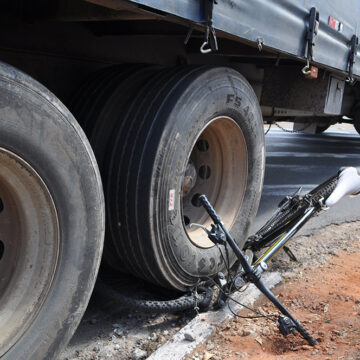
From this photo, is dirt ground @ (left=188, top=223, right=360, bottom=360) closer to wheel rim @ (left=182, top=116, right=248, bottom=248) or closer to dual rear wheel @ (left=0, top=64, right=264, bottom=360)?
dual rear wheel @ (left=0, top=64, right=264, bottom=360)

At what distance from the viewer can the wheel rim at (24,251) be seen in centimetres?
182

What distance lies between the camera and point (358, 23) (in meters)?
4.45

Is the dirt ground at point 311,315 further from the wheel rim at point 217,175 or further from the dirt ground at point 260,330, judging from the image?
the wheel rim at point 217,175

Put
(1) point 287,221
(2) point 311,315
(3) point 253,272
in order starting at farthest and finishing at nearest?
(1) point 287,221 → (2) point 311,315 → (3) point 253,272

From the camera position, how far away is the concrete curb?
2.43 meters

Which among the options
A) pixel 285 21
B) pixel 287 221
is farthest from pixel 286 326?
pixel 285 21

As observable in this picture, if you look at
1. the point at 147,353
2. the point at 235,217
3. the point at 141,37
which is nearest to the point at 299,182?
the point at 235,217

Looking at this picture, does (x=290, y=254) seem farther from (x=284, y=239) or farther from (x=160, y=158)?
(x=160, y=158)

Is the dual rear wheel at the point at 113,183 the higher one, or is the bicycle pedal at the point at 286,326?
the dual rear wheel at the point at 113,183

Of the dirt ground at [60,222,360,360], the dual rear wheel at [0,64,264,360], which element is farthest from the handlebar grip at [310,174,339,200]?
the dirt ground at [60,222,360,360]

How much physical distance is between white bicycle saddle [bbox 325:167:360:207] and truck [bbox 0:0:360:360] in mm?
598

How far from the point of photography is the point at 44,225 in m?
1.88

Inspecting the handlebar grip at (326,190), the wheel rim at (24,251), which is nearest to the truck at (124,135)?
the wheel rim at (24,251)

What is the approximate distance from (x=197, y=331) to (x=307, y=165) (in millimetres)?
5721
